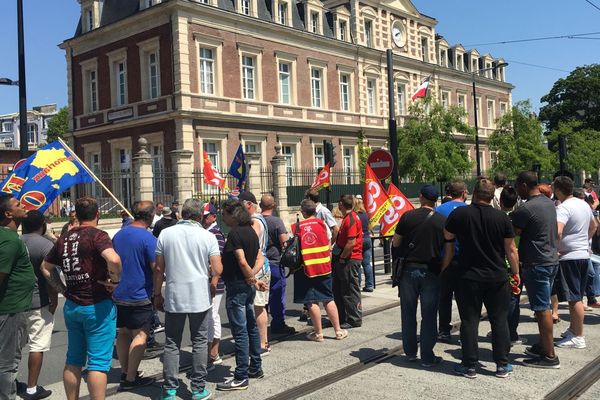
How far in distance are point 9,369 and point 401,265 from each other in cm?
400

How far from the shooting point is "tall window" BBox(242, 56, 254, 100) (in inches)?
1179

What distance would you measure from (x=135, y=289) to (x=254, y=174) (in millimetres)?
17031

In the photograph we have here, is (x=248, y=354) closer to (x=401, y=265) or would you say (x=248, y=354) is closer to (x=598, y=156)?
(x=401, y=265)

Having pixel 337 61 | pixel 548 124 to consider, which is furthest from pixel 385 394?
pixel 548 124

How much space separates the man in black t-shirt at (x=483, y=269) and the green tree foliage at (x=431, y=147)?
25.1 m

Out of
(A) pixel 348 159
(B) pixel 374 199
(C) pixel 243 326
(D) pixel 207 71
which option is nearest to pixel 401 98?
(A) pixel 348 159

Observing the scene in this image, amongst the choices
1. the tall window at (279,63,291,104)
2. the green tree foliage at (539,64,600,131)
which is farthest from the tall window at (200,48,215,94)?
the green tree foliage at (539,64,600,131)

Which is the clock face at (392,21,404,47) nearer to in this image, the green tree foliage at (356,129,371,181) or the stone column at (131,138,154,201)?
the green tree foliage at (356,129,371,181)

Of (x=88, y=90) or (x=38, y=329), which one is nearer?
(x=38, y=329)

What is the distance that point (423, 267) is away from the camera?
6363mm

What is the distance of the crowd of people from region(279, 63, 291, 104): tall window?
83.2ft

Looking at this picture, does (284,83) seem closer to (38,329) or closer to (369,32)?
(369,32)

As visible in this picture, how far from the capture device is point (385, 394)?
5508 mm

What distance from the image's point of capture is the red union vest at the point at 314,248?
24.3ft
